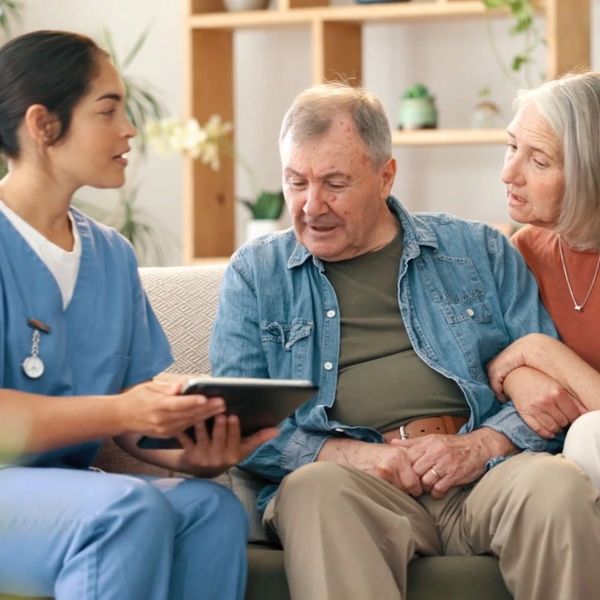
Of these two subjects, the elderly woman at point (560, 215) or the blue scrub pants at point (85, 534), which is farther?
the elderly woman at point (560, 215)

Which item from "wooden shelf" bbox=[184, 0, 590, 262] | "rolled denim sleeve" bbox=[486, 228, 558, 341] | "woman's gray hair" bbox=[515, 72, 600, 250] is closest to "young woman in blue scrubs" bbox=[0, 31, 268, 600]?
"rolled denim sleeve" bbox=[486, 228, 558, 341]

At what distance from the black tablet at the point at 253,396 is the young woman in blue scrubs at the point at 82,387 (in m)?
0.03

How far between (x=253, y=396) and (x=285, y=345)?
50 centimetres

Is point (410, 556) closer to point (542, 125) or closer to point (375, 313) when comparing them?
point (375, 313)

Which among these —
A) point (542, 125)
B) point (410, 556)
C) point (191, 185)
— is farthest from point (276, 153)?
point (410, 556)

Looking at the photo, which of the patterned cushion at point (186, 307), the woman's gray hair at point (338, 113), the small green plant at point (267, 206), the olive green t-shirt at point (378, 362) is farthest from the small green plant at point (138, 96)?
the olive green t-shirt at point (378, 362)

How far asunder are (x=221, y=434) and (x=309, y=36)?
3039 mm

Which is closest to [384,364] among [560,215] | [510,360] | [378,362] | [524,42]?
[378,362]

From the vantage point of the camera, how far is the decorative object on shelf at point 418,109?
171 inches

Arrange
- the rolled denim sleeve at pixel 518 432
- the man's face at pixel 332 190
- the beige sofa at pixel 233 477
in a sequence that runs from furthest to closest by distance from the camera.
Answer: the man's face at pixel 332 190 < the rolled denim sleeve at pixel 518 432 < the beige sofa at pixel 233 477

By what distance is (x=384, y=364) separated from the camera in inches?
93.2

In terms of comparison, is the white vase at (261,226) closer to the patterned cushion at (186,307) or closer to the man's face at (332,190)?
the patterned cushion at (186,307)

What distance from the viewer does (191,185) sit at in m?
4.60

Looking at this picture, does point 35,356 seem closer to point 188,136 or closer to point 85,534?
point 85,534
